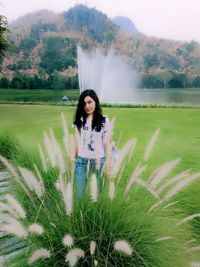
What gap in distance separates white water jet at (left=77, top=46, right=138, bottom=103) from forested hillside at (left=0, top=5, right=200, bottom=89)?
108cm

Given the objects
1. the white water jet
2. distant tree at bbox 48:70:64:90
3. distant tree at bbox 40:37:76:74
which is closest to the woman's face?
distant tree at bbox 48:70:64:90

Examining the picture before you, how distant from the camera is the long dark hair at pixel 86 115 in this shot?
3670mm

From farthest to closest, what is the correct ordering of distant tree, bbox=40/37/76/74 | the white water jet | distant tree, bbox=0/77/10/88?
the white water jet, distant tree, bbox=40/37/76/74, distant tree, bbox=0/77/10/88

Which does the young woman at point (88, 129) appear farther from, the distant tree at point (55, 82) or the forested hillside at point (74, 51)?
the distant tree at point (55, 82)

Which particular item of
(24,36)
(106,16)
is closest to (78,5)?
(106,16)

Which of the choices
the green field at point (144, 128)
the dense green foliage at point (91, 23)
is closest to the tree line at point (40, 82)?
the green field at point (144, 128)

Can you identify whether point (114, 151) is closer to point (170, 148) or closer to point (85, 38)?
point (170, 148)

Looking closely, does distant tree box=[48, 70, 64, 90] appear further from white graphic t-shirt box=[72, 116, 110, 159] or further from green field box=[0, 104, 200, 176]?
white graphic t-shirt box=[72, 116, 110, 159]

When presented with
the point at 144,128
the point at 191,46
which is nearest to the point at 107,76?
the point at 191,46

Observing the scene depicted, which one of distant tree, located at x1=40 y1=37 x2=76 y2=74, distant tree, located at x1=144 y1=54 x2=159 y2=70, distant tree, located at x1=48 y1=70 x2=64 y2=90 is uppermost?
distant tree, located at x1=40 y1=37 x2=76 y2=74

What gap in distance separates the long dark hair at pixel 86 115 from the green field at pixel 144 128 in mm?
2301

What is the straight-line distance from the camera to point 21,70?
29656 millimetres

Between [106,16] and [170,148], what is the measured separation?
52327 millimetres

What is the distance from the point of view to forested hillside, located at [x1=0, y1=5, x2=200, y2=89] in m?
28.6
